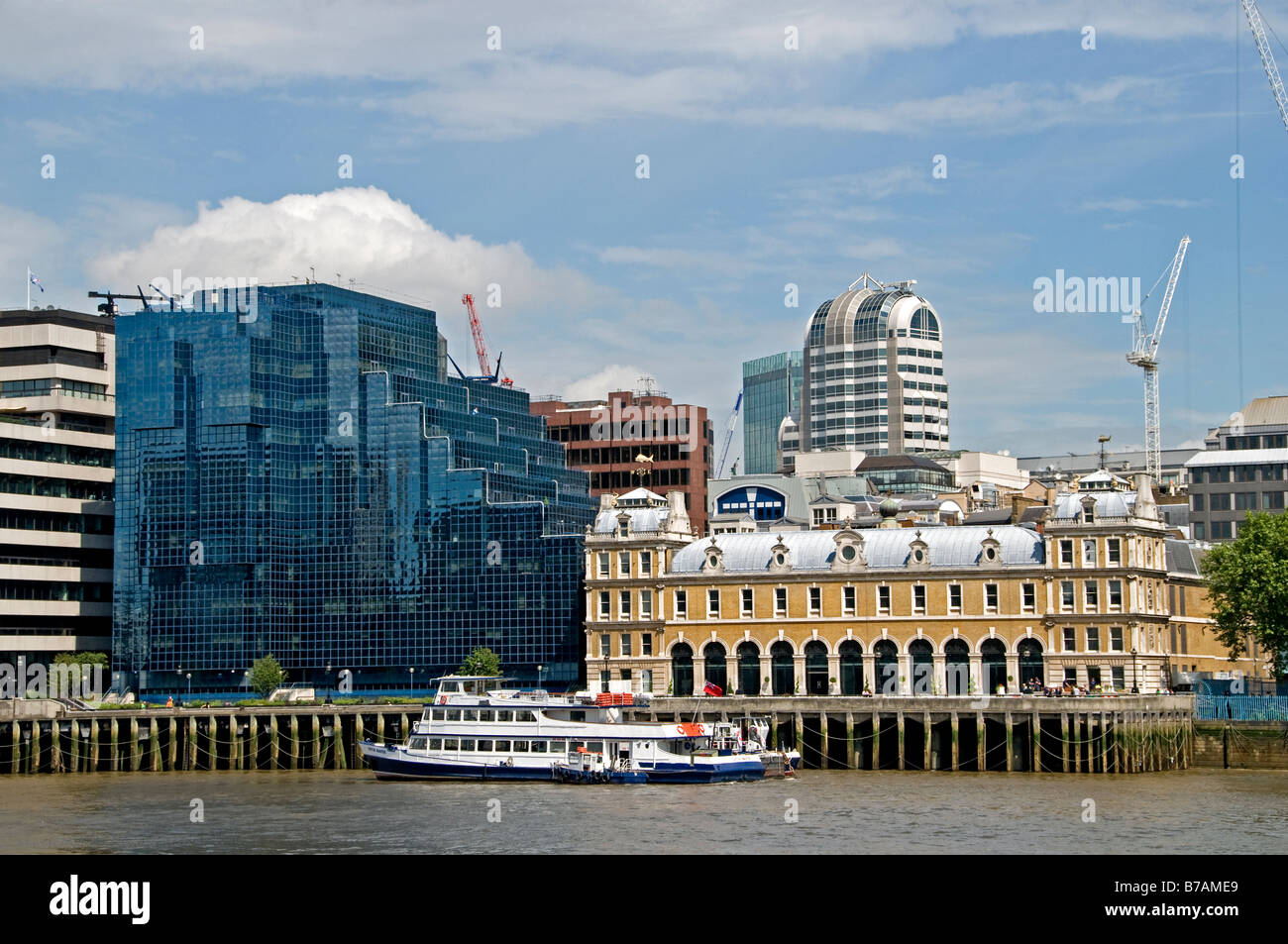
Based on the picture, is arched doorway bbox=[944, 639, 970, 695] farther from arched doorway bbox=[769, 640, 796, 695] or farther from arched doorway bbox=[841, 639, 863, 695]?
arched doorway bbox=[769, 640, 796, 695]

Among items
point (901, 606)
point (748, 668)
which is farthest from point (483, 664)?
point (901, 606)

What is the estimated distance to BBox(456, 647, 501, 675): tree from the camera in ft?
525

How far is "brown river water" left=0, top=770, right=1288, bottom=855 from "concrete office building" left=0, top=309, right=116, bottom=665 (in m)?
63.1

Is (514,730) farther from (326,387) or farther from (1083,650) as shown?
(326,387)

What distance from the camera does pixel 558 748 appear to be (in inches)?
4382

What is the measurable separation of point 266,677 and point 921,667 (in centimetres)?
6156

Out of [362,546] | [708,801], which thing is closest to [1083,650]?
[708,801]

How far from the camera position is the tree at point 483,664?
160m

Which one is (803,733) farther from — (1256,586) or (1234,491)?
(1234,491)

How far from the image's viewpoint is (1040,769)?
Result: 4414 inches

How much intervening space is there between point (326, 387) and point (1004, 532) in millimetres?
68140

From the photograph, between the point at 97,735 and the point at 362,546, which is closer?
the point at 97,735

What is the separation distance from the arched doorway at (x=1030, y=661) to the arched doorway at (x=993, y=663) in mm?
1354
